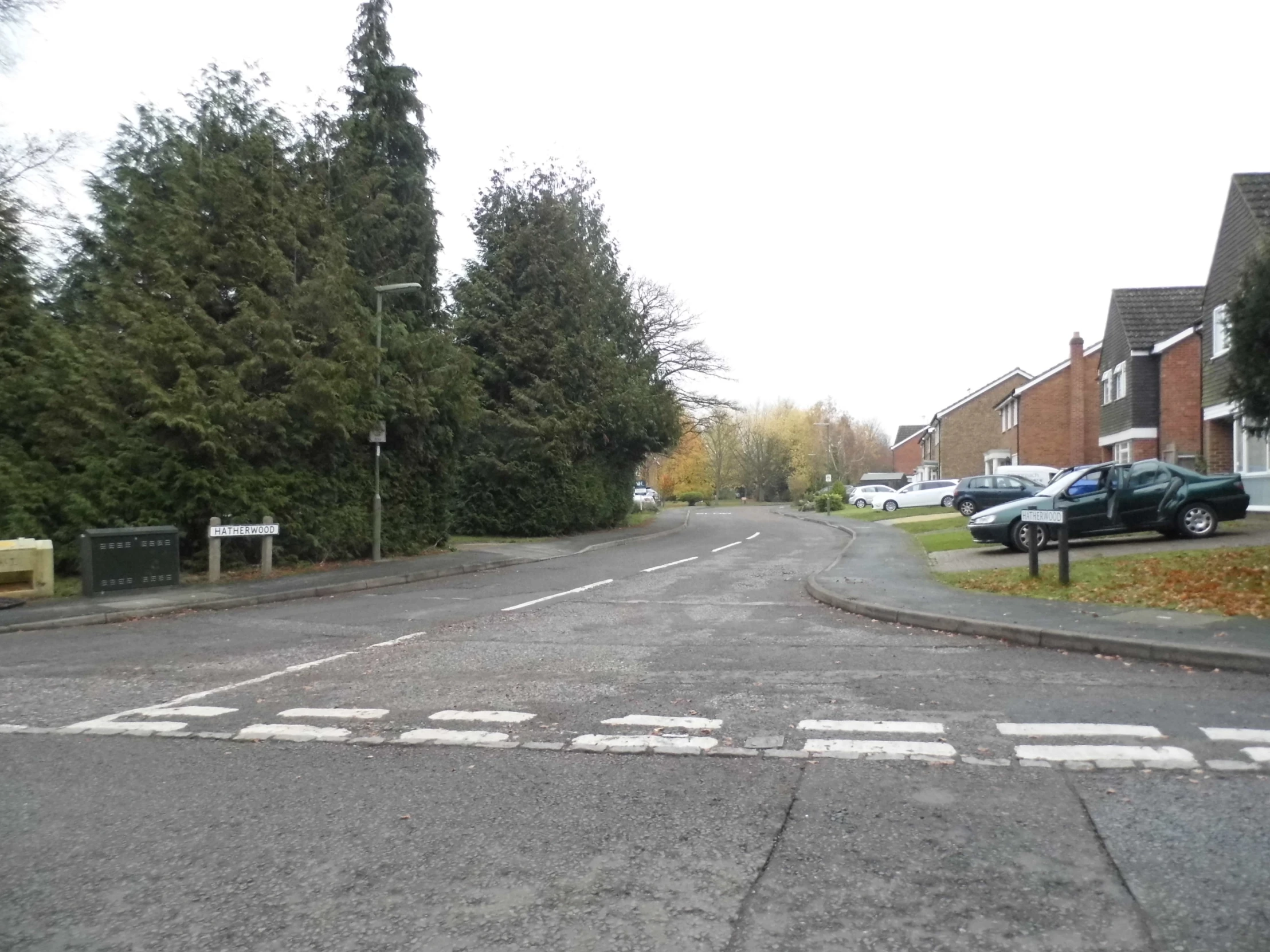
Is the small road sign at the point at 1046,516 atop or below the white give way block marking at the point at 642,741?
atop

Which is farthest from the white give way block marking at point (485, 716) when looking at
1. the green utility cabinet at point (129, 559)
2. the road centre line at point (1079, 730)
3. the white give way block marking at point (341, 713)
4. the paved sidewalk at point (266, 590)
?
the green utility cabinet at point (129, 559)

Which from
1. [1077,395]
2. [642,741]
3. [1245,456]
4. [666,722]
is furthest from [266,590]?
[1077,395]

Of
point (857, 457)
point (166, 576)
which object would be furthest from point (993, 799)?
point (857, 457)

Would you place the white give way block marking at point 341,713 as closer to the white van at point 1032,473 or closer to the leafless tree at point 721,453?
the white van at point 1032,473

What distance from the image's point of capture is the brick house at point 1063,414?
49.0m

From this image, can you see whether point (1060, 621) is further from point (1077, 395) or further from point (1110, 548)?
point (1077, 395)

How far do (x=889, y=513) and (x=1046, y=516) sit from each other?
35.0 metres

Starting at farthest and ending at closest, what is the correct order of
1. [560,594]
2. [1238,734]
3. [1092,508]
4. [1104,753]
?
[1092,508]
[560,594]
[1238,734]
[1104,753]

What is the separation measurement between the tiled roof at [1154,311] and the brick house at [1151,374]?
0.02 metres

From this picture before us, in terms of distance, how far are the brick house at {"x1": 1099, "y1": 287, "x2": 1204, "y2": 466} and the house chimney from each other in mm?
11920

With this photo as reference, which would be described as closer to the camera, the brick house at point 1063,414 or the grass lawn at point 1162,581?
the grass lawn at point 1162,581

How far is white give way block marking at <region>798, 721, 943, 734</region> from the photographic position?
6.76 meters

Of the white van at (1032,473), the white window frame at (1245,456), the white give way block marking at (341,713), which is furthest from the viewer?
the white van at (1032,473)

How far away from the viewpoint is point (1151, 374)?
33.0 meters
